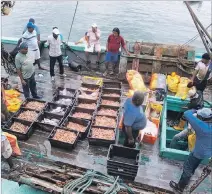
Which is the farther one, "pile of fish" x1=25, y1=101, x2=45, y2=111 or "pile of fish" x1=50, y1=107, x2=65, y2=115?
"pile of fish" x1=25, y1=101, x2=45, y2=111

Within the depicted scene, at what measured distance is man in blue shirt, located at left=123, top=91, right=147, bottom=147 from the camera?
4566 millimetres

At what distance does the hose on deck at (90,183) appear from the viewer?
4.58 metres

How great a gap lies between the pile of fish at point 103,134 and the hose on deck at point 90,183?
99 centimetres

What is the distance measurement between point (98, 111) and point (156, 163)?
1.97 meters

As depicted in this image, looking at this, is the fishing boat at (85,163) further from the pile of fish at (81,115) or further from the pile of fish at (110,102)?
the pile of fish at (110,102)

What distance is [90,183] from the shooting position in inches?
187

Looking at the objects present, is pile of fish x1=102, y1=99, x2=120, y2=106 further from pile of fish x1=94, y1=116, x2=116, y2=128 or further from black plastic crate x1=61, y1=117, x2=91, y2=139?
black plastic crate x1=61, y1=117, x2=91, y2=139

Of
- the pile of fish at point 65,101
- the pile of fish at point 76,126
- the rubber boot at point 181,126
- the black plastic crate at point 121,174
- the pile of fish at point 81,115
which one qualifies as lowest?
the rubber boot at point 181,126

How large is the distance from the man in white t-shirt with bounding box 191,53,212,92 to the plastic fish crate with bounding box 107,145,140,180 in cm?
272

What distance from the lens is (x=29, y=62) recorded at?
645 centimetres

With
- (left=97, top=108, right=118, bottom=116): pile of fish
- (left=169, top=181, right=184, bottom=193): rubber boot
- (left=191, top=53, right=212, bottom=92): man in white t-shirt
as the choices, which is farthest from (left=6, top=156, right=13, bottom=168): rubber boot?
(left=191, top=53, right=212, bottom=92): man in white t-shirt

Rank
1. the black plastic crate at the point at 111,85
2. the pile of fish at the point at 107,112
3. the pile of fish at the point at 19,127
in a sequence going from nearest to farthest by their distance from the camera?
1. the pile of fish at the point at 19,127
2. the pile of fish at the point at 107,112
3. the black plastic crate at the point at 111,85

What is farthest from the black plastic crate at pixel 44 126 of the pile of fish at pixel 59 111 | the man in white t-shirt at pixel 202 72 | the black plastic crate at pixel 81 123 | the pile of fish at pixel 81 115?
the man in white t-shirt at pixel 202 72

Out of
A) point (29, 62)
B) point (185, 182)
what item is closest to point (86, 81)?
point (29, 62)
